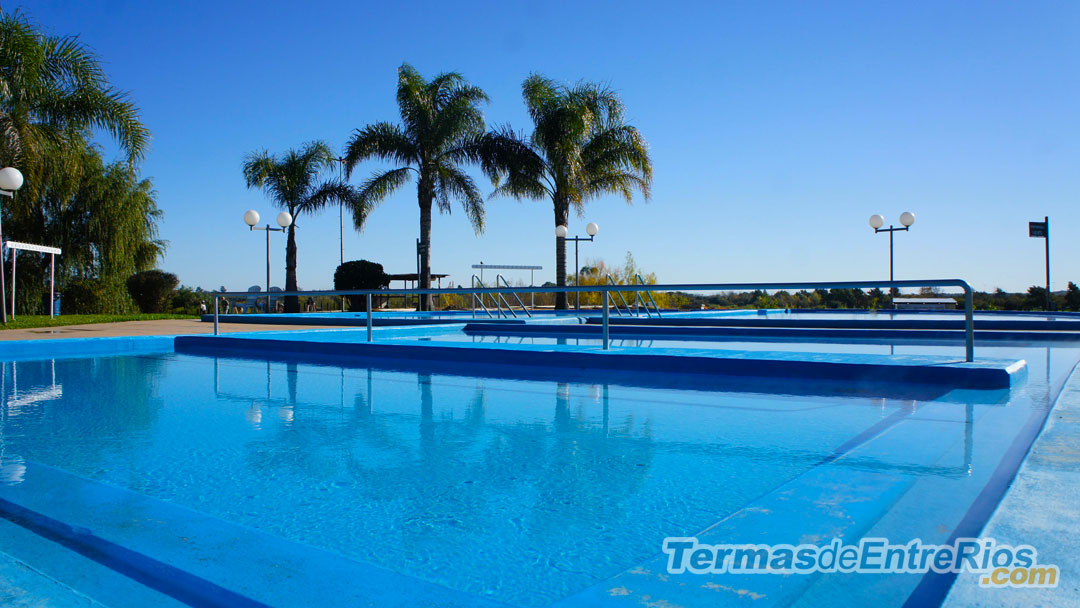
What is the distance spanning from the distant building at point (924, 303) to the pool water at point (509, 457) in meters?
11.2

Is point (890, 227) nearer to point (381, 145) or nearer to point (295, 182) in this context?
point (381, 145)

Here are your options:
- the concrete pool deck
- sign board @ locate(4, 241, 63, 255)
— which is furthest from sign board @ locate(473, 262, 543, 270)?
the concrete pool deck

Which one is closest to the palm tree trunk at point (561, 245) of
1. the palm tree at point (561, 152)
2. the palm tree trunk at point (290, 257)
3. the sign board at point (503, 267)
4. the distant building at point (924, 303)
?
the palm tree at point (561, 152)

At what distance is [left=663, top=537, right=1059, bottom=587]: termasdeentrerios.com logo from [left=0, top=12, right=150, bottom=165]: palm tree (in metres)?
14.3

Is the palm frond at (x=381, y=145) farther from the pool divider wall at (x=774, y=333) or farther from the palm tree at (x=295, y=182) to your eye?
the pool divider wall at (x=774, y=333)

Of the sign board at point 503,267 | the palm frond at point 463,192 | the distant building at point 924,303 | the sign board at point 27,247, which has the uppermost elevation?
the palm frond at point 463,192

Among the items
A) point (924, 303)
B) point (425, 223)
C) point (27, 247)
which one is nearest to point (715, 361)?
point (924, 303)

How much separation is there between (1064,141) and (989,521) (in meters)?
17.9

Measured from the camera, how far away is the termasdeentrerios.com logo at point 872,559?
4.26 feet

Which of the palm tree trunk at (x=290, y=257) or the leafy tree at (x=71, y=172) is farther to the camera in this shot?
the palm tree trunk at (x=290, y=257)

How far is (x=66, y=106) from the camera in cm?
1298

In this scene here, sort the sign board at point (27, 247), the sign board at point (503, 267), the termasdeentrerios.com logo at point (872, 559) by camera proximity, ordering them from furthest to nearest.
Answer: the sign board at point (503, 267) → the sign board at point (27, 247) → the termasdeentrerios.com logo at point (872, 559)

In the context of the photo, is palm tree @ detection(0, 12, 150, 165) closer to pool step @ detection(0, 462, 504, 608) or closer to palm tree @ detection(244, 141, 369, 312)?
palm tree @ detection(244, 141, 369, 312)

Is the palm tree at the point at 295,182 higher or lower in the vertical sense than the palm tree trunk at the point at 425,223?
higher
